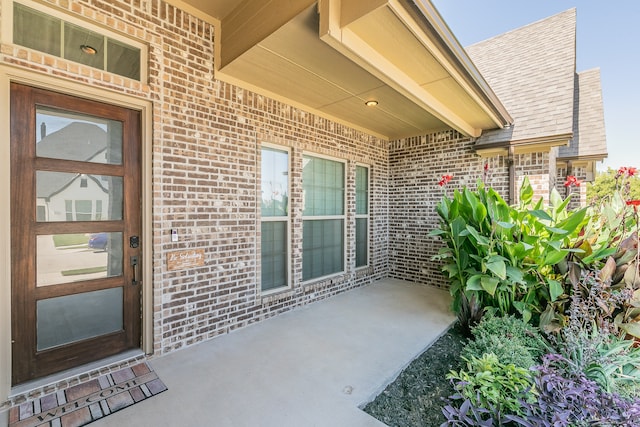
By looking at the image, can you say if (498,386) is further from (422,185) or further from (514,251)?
(422,185)

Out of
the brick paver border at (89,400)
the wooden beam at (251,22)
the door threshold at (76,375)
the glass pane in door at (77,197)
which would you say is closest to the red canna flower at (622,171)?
the wooden beam at (251,22)

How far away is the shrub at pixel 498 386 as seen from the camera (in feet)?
5.81

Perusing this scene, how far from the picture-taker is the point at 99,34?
248cm

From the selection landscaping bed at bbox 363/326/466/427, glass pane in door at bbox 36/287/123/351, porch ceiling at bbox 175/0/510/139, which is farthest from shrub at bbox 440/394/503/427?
glass pane in door at bbox 36/287/123/351

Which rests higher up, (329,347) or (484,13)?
(484,13)

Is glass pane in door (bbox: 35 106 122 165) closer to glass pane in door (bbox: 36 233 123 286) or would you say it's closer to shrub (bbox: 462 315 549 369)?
glass pane in door (bbox: 36 233 123 286)

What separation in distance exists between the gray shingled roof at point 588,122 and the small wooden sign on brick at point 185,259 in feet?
25.3

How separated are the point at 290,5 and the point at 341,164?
3100 mm

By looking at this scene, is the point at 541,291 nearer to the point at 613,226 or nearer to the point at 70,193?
the point at 613,226

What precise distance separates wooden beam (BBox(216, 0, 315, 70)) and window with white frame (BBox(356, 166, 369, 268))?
3333 mm

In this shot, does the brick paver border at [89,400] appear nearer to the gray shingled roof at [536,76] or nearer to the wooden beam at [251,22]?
the wooden beam at [251,22]

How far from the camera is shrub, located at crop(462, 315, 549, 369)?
222 cm

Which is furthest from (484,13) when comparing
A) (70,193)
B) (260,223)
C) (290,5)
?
(70,193)

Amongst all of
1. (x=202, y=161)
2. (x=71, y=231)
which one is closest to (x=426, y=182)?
(x=202, y=161)
